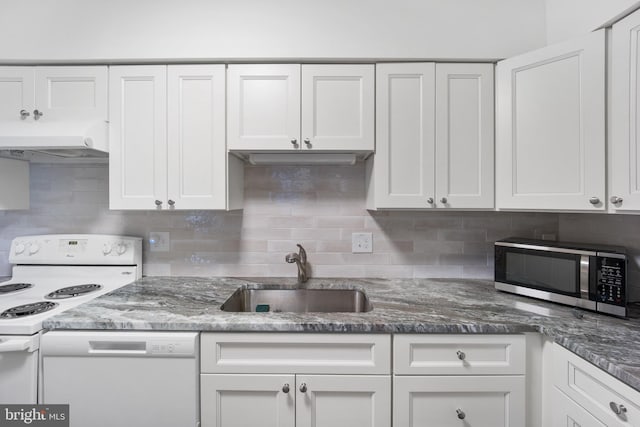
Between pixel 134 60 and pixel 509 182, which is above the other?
pixel 134 60

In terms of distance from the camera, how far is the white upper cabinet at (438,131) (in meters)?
1.63

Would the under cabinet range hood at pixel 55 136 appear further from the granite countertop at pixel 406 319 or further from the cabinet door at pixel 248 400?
the cabinet door at pixel 248 400

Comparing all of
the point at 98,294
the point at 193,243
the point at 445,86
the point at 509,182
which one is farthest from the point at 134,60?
the point at 509,182

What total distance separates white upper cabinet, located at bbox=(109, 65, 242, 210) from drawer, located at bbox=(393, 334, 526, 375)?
1.12m

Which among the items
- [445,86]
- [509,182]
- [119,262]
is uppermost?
[445,86]

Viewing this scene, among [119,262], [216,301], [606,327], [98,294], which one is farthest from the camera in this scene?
[119,262]

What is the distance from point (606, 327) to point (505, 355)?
0.39 meters

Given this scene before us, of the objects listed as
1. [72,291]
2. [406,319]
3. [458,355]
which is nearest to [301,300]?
[406,319]

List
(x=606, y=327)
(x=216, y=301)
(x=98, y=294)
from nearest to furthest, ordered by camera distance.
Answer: (x=606, y=327) → (x=216, y=301) → (x=98, y=294)

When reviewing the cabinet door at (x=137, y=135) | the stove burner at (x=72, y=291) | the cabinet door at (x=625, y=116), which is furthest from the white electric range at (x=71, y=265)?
the cabinet door at (x=625, y=116)

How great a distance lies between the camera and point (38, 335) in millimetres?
1268

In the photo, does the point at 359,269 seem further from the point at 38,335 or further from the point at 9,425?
the point at 9,425

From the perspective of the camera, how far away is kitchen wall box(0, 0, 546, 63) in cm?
162

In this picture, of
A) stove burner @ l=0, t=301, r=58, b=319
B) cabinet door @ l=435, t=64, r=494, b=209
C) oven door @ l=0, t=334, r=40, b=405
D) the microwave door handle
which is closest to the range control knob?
stove burner @ l=0, t=301, r=58, b=319
